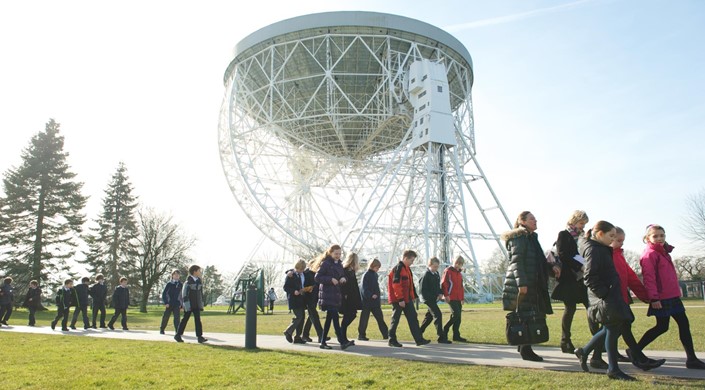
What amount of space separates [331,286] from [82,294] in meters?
10.0

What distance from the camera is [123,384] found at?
19.9 ft

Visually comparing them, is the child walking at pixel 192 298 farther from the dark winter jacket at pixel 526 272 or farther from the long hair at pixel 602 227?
the long hair at pixel 602 227

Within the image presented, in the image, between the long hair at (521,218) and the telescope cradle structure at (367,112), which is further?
the telescope cradle structure at (367,112)

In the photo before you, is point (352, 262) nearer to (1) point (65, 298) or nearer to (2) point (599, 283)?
(2) point (599, 283)

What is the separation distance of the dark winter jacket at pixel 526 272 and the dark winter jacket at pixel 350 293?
3642 millimetres

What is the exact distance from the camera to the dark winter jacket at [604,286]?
577cm

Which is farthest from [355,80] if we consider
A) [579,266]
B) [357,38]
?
[579,266]

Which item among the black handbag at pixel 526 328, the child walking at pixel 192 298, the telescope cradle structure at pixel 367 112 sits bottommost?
the black handbag at pixel 526 328

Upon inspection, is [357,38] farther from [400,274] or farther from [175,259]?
[175,259]

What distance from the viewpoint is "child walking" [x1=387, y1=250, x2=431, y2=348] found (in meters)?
9.28

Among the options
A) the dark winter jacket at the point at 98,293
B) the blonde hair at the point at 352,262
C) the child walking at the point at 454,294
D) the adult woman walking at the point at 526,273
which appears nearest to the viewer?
the adult woman walking at the point at 526,273

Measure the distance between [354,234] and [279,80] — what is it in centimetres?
872

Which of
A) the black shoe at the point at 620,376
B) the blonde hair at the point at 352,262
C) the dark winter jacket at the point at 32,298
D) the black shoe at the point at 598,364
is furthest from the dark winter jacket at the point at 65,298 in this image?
the black shoe at the point at 620,376

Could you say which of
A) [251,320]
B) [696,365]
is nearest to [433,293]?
[251,320]
